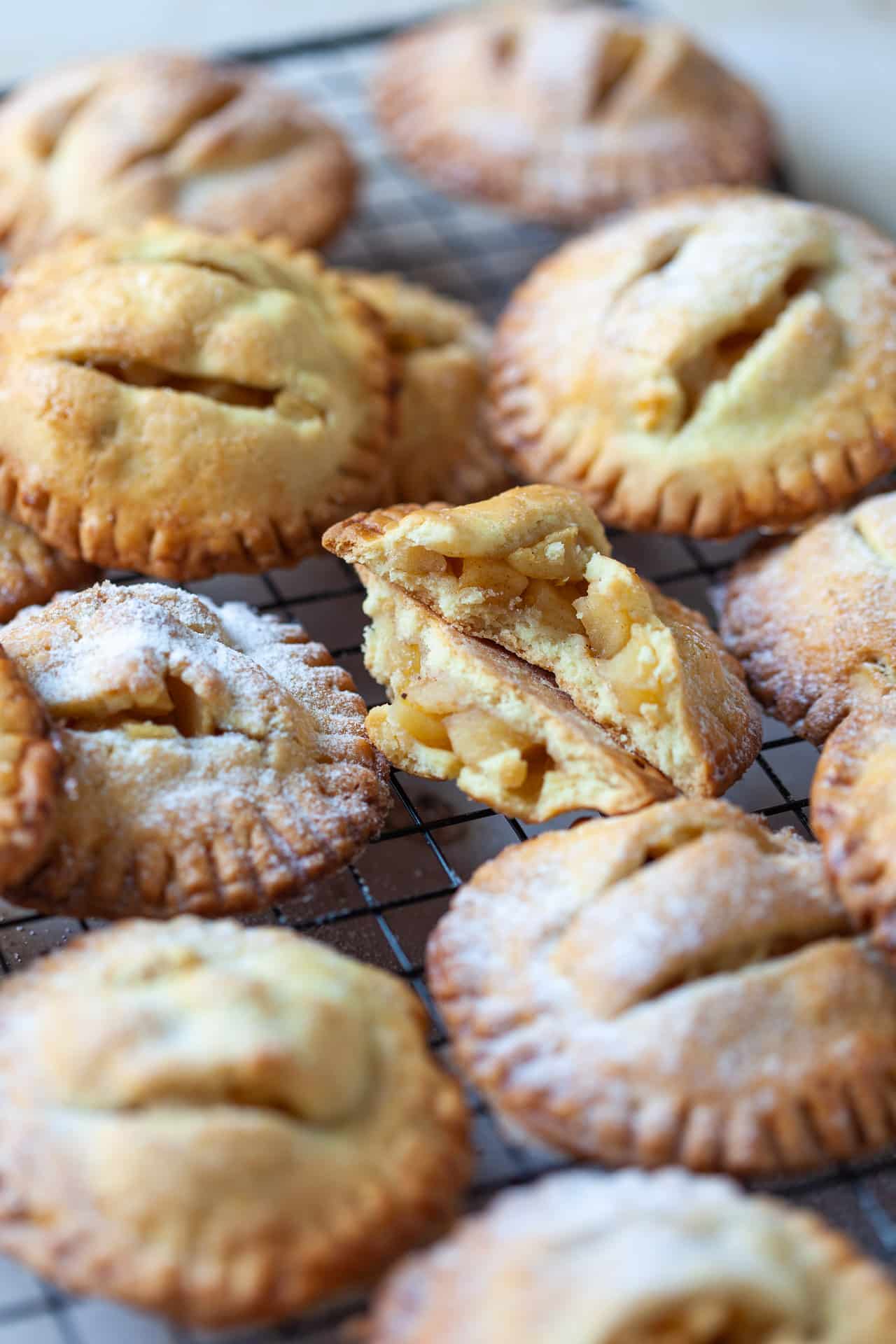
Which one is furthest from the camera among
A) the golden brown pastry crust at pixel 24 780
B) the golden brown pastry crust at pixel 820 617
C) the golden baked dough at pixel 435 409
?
the golden baked dough at pixel 435 409

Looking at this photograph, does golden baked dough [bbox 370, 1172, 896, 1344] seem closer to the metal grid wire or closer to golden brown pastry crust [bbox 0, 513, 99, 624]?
the metal grid wire

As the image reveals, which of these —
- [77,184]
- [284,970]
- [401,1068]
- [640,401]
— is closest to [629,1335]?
[401,1068]

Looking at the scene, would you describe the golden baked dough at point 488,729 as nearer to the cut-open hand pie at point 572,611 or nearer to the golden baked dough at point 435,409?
the cut-open hand pie at point 572,611

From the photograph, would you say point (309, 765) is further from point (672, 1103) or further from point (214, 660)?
point (672, 1103)

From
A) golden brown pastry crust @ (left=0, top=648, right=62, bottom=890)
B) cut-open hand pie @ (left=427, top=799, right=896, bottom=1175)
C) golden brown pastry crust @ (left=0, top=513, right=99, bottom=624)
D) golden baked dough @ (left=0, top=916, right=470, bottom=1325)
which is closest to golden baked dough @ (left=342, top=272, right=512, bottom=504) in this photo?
golden brown pastry crust @ (left=0, top=513, right=99, bottom=624)

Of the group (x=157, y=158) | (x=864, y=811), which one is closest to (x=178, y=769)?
(x=864, y=811)

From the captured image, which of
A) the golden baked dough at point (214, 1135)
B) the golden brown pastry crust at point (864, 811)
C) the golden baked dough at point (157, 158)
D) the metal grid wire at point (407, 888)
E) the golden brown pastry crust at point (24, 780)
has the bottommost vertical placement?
the metal grid wire at point (407, 888)

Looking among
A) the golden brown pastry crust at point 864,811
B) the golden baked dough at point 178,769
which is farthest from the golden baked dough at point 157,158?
the golden brown pastry crust at point 864,811
